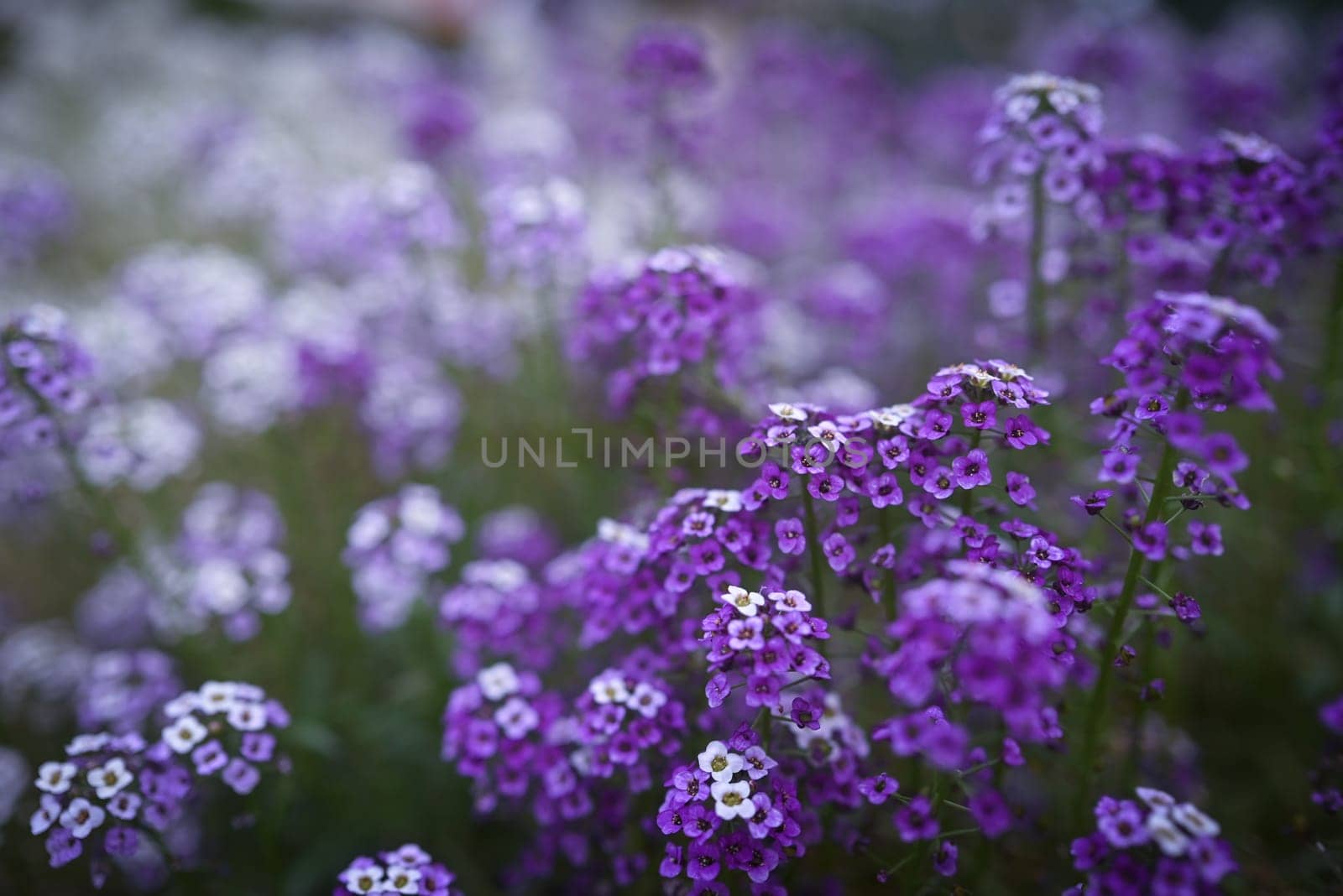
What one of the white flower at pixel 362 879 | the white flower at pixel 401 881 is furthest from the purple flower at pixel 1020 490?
the white flower at pixel 362 879

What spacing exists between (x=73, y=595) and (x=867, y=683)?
528 cm

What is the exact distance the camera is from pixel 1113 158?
11.6 feet

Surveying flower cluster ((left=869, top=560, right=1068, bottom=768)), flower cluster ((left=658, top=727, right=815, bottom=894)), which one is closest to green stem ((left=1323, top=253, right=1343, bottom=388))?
flower cluster ((left=869, top=560, right=1068, bottom=768))

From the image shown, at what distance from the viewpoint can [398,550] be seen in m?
3.60

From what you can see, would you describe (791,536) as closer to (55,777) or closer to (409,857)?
(409,857)

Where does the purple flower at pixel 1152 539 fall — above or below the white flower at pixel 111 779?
above

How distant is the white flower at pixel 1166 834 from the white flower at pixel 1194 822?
26 millimetres

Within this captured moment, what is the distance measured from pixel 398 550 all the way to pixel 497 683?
2.93 ft

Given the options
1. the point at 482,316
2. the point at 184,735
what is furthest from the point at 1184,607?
the point at 482,316

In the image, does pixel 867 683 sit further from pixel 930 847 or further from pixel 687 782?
pixel 687 782

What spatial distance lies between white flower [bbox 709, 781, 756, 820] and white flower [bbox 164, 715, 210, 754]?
69.0 inches

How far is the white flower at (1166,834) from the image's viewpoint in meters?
2.11

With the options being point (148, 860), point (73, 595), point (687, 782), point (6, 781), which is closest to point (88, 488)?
point (6, 781)

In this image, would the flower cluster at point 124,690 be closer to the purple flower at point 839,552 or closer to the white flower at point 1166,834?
the purple flower at point 839,552
